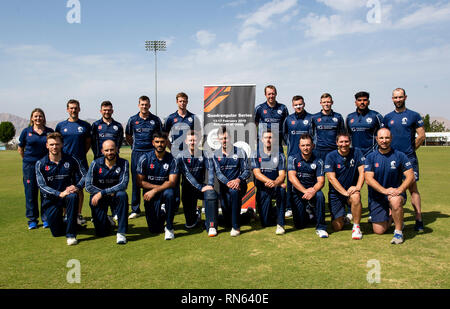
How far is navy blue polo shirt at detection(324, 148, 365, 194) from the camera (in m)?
5.10

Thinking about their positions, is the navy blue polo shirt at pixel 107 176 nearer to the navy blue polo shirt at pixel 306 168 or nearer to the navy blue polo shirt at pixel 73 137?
the navy blue polo shirt at pixel 73 137

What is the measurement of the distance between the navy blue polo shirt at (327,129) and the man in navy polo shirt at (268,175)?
1.06m

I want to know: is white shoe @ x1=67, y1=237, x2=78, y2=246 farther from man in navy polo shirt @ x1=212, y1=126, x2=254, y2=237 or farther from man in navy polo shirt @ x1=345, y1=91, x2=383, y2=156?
man in navy polo shirt @ x1=345, y1=91, x2=383, y2=156

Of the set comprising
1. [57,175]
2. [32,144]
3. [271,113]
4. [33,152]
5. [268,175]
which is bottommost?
[268,175]

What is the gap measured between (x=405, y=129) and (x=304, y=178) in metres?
1.93

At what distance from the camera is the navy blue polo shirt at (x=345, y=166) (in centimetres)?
510

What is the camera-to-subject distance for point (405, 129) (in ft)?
17.6

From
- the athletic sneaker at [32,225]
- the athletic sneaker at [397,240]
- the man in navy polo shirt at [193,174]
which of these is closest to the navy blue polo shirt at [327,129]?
the athletic sneaker at [397,240]

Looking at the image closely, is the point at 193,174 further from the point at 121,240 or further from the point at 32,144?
the point at 32,144

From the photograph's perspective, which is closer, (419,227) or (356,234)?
(356,234)

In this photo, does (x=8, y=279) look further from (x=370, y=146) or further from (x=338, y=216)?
(x=370, y=146)

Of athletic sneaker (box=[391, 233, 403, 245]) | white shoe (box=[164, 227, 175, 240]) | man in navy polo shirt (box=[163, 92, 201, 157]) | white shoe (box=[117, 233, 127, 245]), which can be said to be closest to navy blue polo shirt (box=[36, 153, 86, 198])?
white shoe (box=[117, 233, 127, 245])

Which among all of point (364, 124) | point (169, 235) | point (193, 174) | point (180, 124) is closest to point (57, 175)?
point (169, 235)

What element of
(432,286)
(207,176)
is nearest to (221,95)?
(207,176)
